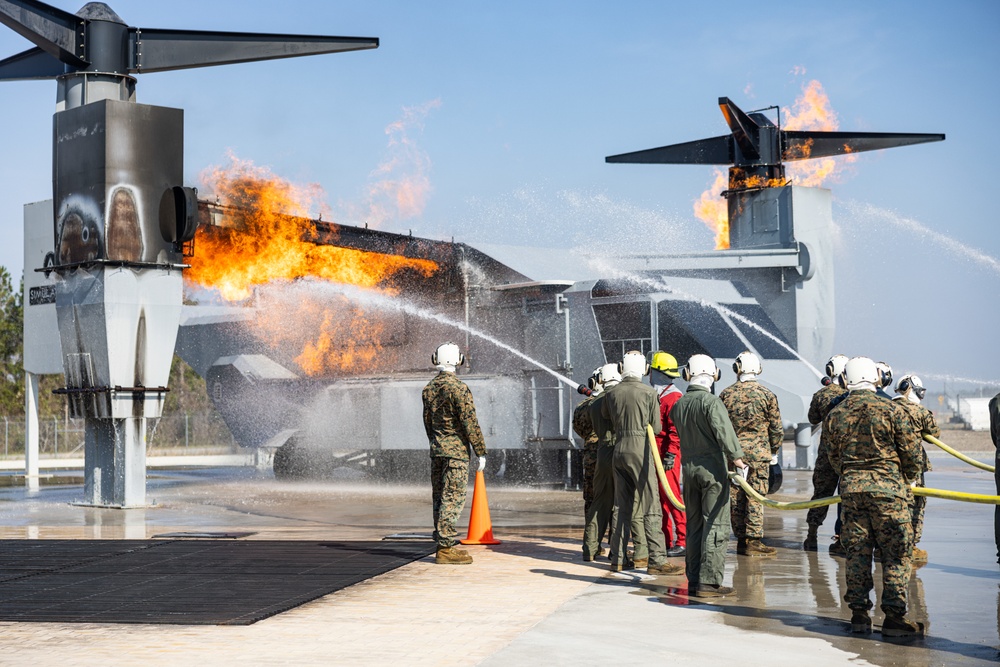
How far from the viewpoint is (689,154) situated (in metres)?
21.9

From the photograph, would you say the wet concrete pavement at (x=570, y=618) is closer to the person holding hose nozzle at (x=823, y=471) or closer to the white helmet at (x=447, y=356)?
the person holding hose nozzle at (x=823, y=471)

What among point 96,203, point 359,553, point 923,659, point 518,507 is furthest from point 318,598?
point 96,203

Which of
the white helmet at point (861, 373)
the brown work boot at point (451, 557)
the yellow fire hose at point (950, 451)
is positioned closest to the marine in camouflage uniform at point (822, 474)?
the yellow fire hose at point (950, 451)

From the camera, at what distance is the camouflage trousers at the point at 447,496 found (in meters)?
9.62

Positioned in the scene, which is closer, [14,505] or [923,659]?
[923,659]

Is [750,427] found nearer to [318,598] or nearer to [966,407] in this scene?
[318,598]

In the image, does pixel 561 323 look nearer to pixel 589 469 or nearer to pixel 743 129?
pixel 743 129

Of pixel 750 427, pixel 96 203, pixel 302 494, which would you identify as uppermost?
pixel 96 203

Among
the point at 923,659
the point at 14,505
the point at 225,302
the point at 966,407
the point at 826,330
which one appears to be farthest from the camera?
the point at 966,407

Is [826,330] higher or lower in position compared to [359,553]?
higher

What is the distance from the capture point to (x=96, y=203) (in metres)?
15.3

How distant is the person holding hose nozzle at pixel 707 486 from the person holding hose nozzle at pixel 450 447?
234 cm

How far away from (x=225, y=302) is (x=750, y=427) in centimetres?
1622

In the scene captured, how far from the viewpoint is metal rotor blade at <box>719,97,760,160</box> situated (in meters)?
20.3
